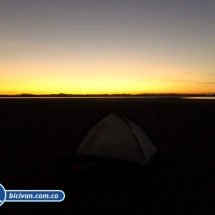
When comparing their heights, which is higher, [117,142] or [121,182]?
[117,142]

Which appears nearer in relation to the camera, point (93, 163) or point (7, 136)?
point (93, 163)

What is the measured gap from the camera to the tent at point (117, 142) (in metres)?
8.35

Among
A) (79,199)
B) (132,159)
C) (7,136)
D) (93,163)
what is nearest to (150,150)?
(132,159)

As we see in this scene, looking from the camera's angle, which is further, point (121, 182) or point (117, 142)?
point (117, 142)

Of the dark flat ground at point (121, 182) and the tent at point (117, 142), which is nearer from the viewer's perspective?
the dark flat ground at point (121, 182)

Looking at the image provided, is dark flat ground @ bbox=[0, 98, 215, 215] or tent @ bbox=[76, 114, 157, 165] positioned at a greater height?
tent @ bbox=[76, 114, 157, 165]

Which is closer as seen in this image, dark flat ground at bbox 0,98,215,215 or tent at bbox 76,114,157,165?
dark flat ground at bbox 0,98,215,215

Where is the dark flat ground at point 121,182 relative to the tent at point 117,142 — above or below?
below

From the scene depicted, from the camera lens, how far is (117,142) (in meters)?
8.57

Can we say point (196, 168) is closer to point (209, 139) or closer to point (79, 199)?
point (79, 199)

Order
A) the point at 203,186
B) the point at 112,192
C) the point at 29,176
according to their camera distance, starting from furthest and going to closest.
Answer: the point at 29,176
the point at 203,186
the point at 112,192

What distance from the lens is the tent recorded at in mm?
8352

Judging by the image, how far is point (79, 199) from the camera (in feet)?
20.0

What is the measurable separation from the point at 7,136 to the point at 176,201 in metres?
11.1
